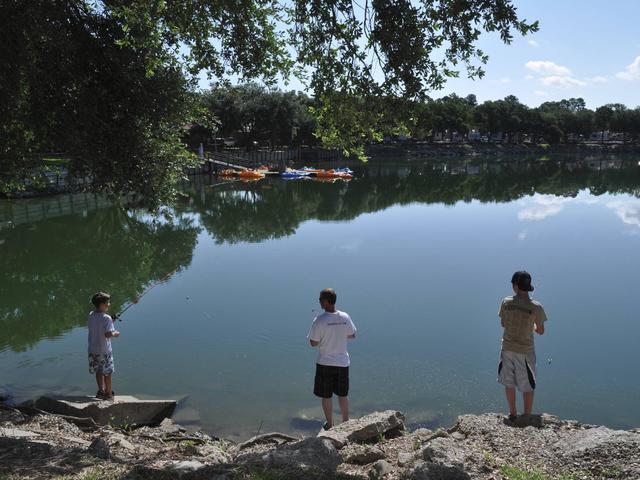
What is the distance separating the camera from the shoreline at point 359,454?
4.73 metres

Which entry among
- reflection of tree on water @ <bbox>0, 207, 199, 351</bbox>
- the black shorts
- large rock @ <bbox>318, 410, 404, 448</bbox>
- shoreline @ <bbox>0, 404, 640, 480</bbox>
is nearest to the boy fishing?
shoreline @ <bbox>0, 404, 640, 480</bbox>

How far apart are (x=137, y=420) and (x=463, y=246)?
1842 cm

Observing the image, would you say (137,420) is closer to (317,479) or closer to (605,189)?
(317,479)

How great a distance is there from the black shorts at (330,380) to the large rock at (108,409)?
8.81 ft

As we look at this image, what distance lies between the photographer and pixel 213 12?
27.7 feet

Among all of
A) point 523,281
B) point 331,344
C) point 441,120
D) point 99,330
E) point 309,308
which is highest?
point 441,120

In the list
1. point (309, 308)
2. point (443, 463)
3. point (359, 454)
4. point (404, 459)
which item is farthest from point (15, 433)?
point (309, 308)

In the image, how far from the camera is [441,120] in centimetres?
5244

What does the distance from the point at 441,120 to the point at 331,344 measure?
48370 millimetres

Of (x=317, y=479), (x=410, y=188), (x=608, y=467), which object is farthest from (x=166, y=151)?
(x=410, y=188)

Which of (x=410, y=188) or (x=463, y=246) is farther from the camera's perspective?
(x=410, y=188)

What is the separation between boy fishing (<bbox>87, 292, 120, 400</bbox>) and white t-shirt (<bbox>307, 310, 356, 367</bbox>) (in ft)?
9.73

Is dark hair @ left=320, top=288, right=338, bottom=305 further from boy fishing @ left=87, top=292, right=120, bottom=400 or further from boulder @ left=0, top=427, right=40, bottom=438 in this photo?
boulder @ left=0, top=427, right=40, bottom=438

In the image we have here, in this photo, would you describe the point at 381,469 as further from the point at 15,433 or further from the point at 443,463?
the point at 15,433
